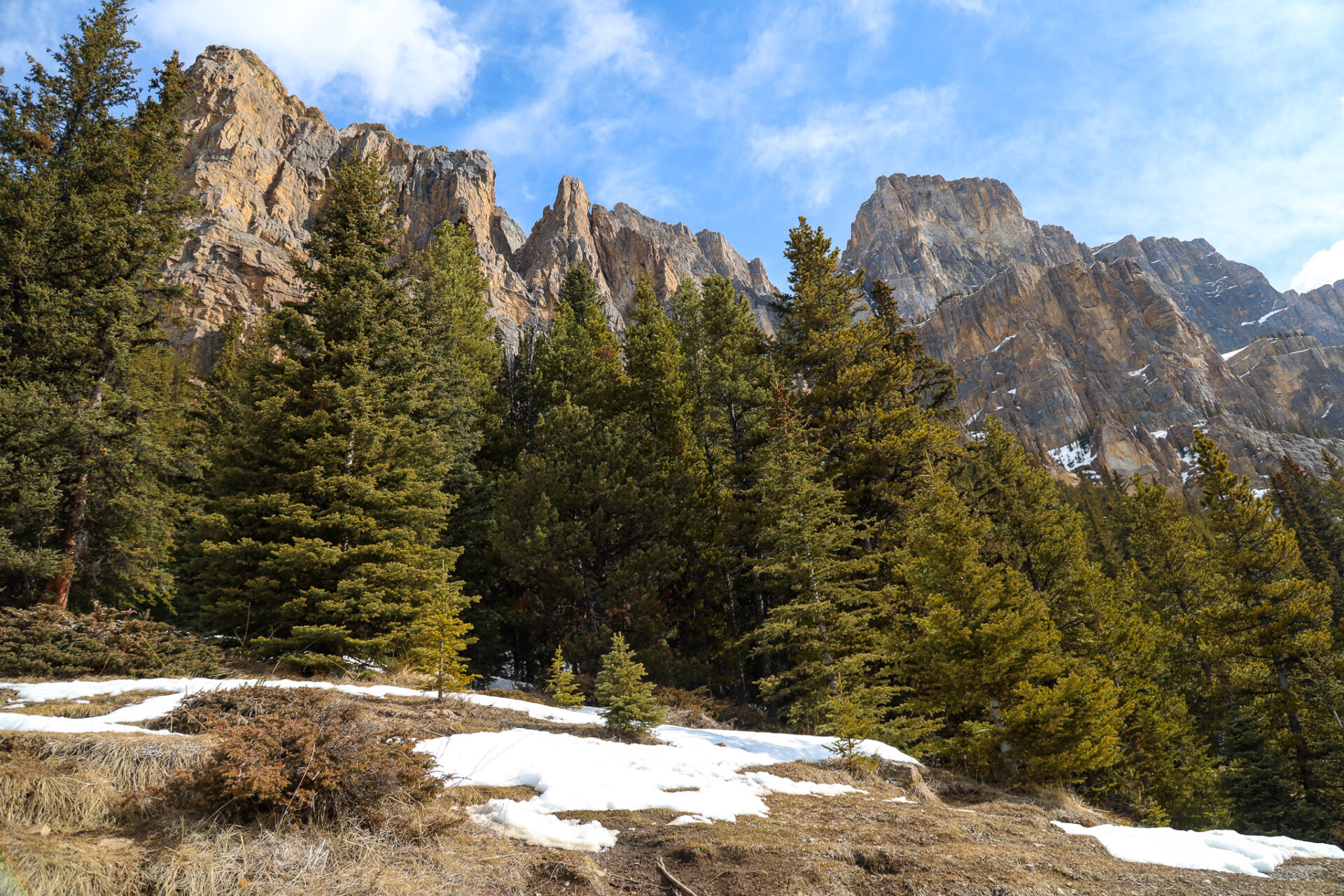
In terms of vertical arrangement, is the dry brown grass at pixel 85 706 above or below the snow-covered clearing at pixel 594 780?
above

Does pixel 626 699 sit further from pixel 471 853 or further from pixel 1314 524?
pixel 1314 524

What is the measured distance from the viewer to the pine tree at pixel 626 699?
966 centimetres

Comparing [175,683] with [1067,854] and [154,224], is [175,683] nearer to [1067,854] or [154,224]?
[1067,854]

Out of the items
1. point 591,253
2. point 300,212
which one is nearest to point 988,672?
point 591,253

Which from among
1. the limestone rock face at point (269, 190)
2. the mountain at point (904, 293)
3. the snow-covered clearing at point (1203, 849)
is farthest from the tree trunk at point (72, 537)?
the limestone rock face at point (269, 190)

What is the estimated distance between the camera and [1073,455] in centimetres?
13738

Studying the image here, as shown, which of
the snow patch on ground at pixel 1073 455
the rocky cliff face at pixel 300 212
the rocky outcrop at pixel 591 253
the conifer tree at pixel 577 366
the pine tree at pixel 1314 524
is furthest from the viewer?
the snow patch on ground at pixel 1073 455

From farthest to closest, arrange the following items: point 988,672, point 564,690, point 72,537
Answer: point 988,672
point 72,537
point 564,690

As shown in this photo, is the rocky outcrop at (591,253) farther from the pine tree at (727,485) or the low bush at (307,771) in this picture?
the low bush at (307,771)

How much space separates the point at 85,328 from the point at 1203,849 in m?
20.8

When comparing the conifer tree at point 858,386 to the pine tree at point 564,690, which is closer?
the pine tree at point 564,690

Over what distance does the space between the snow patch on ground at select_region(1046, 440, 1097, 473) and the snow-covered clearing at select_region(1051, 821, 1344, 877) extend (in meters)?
144

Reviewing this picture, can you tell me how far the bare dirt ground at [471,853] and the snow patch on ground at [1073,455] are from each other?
484 feet

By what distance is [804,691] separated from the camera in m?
15.8
